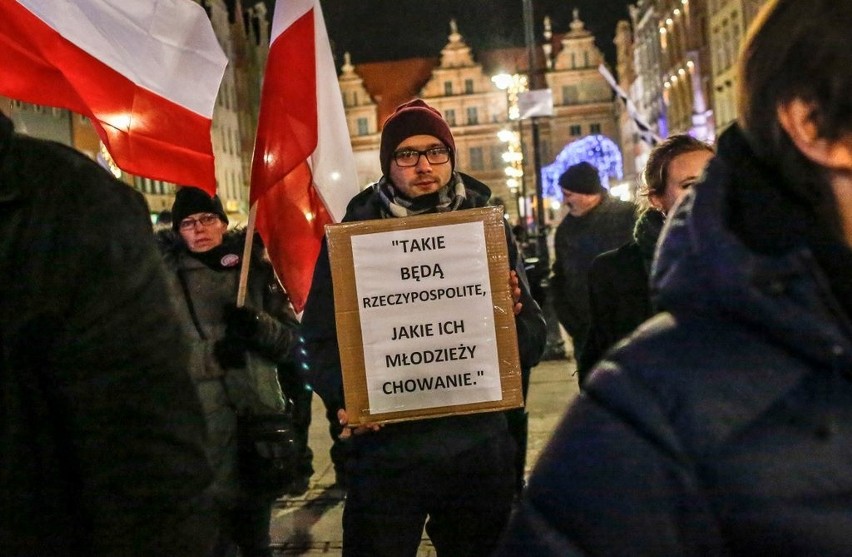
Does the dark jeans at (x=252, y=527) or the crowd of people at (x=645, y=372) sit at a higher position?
the crowd of people at (x=645, y=372)

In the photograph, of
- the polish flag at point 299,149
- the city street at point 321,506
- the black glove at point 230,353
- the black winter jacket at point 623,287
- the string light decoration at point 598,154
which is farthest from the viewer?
the string light decoration at point 598,154

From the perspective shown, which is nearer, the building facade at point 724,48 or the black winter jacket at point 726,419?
the black winter jacket at point 726,419

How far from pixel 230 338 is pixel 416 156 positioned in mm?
1490

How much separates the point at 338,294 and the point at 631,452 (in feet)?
7.80

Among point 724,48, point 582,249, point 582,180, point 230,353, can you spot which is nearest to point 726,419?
point 230,353

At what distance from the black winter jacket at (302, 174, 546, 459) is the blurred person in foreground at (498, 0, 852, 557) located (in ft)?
7.14

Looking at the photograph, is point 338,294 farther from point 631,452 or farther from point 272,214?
point 631,452

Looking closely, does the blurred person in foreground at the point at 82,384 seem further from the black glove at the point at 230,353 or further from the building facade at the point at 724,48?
the building facade at the point at 724,48

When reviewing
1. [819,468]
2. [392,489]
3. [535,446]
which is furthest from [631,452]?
[535,446]

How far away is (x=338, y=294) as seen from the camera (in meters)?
3.55

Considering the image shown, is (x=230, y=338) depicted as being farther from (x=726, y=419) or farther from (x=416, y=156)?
(x=726, y=419)

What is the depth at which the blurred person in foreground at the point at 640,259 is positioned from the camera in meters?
3.65

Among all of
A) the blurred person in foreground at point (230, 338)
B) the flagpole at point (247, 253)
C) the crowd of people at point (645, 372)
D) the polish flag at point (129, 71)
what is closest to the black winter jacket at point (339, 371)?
the flagpole at point (247, 253)

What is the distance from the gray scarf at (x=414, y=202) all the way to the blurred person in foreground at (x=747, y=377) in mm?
2359
